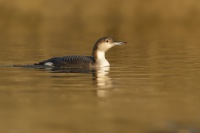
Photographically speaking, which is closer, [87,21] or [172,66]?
[172,66]

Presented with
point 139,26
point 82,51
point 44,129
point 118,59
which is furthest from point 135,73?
point 139,26

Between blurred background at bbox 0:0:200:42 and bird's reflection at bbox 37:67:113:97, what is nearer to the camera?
bird's reflection at bbox 37:67:113:97

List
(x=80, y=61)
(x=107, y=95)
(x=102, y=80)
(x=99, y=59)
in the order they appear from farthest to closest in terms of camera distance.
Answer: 1. (x=99, y=59)
2. (x=80, y=61)
3. (x=102, y=80)
4. (x=107, y=95)

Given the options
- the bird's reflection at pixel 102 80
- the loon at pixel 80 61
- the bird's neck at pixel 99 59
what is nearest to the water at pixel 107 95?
the bird's reflection at pixel 102 80

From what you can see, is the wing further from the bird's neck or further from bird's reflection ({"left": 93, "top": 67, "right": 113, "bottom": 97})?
bird's reflection ({"left": 93, "top": 67, "right": 113, "bottom": 97})

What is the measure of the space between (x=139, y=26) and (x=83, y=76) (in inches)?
1751

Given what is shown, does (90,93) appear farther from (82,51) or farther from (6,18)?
(6,18)

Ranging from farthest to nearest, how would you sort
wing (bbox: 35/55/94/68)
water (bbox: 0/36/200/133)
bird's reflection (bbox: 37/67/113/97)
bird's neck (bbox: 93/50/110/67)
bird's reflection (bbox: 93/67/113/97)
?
bird's neck (bbox: 93/50/110/67), wing (bbox: 35/55/94/68), bird's reflection (bbox: 37/67/113/97), bird's reflection (bbox: 93/67/113/97), water (bbox: 0/36/200/133)

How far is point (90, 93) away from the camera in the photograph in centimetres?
1566

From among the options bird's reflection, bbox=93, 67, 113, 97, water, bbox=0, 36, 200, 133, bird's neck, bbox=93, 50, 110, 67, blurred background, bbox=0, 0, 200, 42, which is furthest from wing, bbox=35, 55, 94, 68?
blurred background, bbox=0, 0, 200, 42

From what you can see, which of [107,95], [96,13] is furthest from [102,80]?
[96,13]

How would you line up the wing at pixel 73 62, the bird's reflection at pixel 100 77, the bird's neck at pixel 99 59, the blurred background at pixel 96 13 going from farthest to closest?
the blurred background at pixel 96 13
the bird's neck at pixel 99 59
the wing at pixel 73 62
the bird's reflection at pixel 100 77

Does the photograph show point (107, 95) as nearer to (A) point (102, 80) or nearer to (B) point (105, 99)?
(B) point (105, 99)

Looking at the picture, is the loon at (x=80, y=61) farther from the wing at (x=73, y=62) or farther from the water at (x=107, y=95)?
the water at (x=107, y=95)
